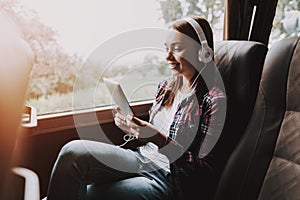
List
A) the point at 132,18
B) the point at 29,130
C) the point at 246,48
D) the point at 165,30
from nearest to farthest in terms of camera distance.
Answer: the point at 29,130 → the point at 246,48 → the point at 165,30 → the point at 132,18

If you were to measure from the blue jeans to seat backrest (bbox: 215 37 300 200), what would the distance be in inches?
9.0

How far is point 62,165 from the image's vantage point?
4.30ft

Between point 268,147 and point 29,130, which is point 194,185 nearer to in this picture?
point 268,147

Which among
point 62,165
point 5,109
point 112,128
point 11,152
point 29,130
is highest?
point 5,109

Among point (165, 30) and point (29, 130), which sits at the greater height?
point (165, 30)

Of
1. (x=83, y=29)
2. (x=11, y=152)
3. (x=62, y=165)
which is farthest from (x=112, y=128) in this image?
(x=11, y=152)

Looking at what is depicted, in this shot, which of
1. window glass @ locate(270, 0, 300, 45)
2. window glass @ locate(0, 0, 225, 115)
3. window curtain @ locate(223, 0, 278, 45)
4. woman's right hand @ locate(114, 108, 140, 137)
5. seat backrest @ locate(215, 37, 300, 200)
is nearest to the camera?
seat backrest @ locate(215, 37, 300, 200)

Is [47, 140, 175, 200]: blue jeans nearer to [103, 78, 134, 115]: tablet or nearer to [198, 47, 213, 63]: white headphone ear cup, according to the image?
[103, 78, 134, 115]: tablet

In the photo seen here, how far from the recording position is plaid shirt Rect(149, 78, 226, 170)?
52.1 inches

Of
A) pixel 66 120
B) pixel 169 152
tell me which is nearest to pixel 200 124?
pixel 169 152

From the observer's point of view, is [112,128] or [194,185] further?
[112,128]

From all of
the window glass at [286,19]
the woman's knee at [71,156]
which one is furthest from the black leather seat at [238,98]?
the window glass at [286,19]

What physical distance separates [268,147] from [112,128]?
0.84m

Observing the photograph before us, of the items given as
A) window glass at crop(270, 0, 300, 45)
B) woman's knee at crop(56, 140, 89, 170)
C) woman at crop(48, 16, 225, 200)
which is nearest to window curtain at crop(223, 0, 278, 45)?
window glass at crop(270, 0, 300, 45)
